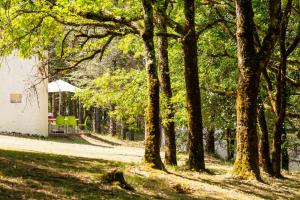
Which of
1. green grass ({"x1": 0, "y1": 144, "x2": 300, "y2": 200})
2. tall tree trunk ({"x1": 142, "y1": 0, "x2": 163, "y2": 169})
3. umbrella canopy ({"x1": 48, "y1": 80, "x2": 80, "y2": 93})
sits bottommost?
green grass ({"x1": 0, "y1": 144, "x2": 300, "y2": 200})

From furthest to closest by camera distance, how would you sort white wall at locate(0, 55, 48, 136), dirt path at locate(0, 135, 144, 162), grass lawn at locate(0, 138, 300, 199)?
white wall at locate(0, 55, 48, 136) < dirt path at locate(0, 135, 144, 162) < grass lawn at locate(0, 138, 300, 199)

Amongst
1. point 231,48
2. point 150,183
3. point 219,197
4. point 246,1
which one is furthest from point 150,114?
point 231,48

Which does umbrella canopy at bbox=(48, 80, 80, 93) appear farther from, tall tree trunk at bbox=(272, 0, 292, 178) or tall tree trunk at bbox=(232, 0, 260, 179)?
tall tree trunk at bbox=(232, 0, 260, 179)

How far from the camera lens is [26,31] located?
15.9m

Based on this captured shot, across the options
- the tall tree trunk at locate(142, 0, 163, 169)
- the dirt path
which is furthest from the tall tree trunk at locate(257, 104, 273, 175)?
the tall tree trunk at locate(142, 0, 163, 169)

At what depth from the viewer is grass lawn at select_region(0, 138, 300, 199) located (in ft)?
27.9

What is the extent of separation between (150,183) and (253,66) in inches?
171

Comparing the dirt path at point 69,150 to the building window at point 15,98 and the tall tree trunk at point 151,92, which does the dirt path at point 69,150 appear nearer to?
the tall tree trunk at point 151,92

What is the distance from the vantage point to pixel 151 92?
42.0 feet

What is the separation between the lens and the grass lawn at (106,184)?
849 cm

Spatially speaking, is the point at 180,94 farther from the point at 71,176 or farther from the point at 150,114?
the point at 71,176

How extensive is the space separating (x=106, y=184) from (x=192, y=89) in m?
5.74

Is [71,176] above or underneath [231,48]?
underneath

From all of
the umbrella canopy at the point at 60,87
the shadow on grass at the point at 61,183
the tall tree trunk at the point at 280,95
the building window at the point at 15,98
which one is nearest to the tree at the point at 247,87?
the shadow on grass at the point at 61,183
